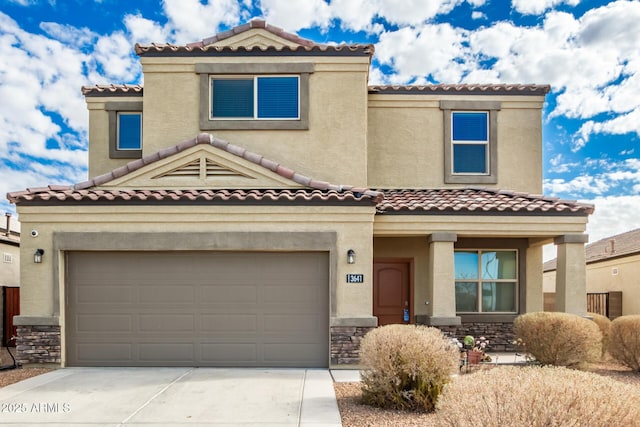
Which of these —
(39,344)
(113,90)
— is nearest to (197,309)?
(39,344)

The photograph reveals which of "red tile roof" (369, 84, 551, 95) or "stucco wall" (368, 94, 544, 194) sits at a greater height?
"red tile roof" (369, 84, 551, 95)

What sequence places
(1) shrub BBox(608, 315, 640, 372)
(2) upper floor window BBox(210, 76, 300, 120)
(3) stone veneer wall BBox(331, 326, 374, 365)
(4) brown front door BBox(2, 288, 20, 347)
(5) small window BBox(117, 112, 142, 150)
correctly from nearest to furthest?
(3) stone veneer wall BBox(331, 326, 374, 365), (1) shrub BBox(608, 315, 640, 372), (2) upper floor window BBox(210, 76, 300, 120), (4) brown front door BBox(2, 288, 20, 347), (5) small window BBox(117, 112, 142, 150)

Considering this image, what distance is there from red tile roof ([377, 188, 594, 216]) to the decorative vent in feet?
12.0

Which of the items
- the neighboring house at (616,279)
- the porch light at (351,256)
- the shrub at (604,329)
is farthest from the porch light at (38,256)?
the neighboring house at (616,279)

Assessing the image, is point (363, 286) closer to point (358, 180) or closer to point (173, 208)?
point (358, 180)

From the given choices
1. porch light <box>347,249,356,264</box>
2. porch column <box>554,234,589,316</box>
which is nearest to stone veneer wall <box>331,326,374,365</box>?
porch light <box>347,249,356,264</box>

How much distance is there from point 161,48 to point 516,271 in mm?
10981

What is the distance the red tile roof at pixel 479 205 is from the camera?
10453 mm

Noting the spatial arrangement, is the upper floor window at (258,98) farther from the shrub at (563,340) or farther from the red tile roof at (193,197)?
the shrub at (563,340)

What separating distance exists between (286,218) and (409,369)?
13.5 ft

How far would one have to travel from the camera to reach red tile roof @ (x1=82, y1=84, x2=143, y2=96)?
1348cm

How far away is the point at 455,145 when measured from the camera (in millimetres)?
13180

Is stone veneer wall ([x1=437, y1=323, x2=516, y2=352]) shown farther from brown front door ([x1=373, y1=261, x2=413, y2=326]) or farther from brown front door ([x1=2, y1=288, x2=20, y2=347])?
brown front door ([x1=2, y1=288, x2=20, y2=347])

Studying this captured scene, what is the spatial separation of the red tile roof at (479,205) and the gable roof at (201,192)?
4.39ft
